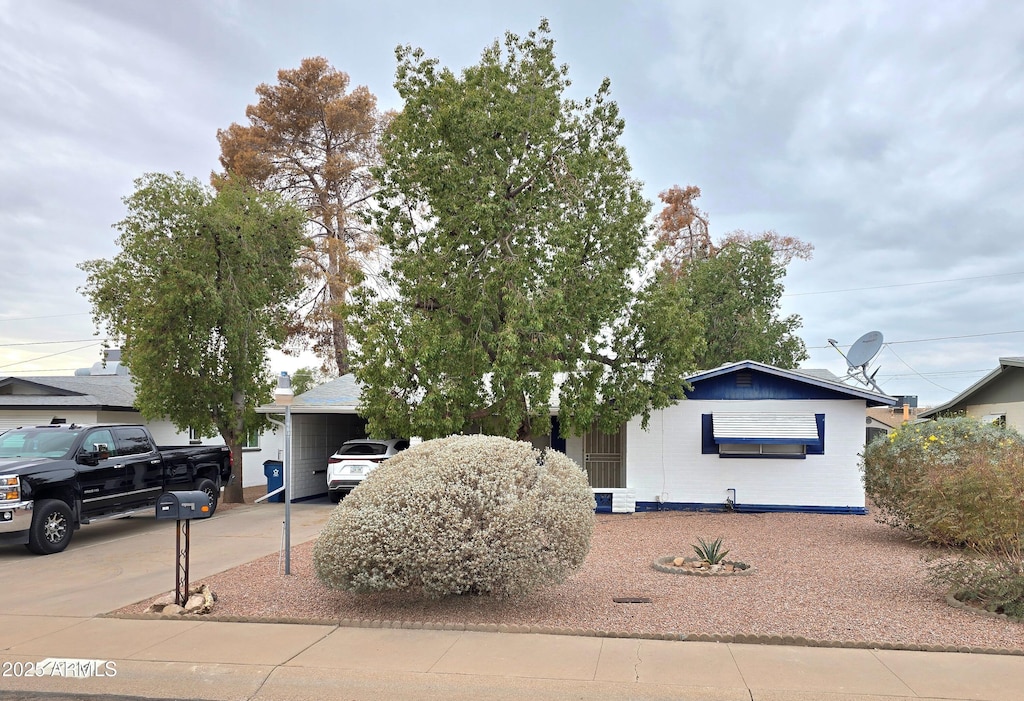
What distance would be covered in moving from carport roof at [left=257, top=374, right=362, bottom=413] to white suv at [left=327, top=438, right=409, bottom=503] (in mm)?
894

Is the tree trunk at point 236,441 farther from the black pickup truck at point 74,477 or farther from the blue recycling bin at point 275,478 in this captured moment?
the black pickup truck at point 74,477

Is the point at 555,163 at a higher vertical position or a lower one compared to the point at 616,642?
higher

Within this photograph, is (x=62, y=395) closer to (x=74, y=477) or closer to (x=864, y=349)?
(x=74, y=477)

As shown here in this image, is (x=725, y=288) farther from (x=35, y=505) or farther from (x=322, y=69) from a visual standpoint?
(x=35, y=505)

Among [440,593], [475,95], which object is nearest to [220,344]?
[475,95]

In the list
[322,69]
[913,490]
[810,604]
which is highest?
[322,69]

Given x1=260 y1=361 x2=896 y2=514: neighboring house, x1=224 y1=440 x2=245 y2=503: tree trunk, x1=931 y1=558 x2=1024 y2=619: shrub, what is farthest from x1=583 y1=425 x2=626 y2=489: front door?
x1=931 y1=558 x2=1024 y2=619: shrub

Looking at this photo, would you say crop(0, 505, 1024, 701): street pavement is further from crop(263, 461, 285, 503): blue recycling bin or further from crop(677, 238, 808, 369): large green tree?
crop(677, 238, 808, 369): large green tree

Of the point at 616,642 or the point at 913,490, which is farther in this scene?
the point at 913,490

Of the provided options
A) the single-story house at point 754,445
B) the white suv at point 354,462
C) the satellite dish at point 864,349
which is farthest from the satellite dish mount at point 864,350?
the white suv at point 354,462

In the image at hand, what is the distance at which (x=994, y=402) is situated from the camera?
2178 cm

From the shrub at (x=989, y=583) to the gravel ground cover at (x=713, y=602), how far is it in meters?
0.24

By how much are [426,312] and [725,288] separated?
15.8m

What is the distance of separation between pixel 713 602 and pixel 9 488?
9.44 m
